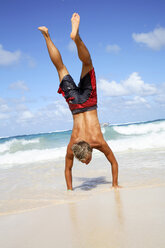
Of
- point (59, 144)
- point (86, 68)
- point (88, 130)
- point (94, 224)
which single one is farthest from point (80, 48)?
point (59, 144)

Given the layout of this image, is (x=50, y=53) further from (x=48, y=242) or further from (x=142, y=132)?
(x=142, y=132)

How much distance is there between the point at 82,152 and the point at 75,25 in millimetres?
2373

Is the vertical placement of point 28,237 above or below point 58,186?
above

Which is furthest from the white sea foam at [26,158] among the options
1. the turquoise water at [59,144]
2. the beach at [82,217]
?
the beach at [82,217]

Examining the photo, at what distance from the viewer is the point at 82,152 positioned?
4496 millimetres

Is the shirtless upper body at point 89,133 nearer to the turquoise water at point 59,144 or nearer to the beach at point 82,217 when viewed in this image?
the beach at point 82,217

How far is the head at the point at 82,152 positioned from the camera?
448 cm

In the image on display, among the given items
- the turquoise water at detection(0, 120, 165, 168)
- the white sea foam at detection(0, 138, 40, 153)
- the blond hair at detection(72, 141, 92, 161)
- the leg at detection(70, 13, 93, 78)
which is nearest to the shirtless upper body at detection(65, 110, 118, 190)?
the blond hair at detection(72, 141, 92, 161)

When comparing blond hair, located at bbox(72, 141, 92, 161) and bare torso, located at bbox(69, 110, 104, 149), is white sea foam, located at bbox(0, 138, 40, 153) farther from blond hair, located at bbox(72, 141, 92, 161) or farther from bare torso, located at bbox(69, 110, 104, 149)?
blond hair, located at bbox(72, 141, 92, 161)

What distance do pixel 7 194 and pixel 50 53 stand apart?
10.4ft

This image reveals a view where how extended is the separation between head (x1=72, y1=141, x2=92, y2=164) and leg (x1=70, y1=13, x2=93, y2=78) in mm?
1487

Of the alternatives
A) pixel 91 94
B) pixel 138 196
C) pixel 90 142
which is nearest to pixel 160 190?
pixel 138 196

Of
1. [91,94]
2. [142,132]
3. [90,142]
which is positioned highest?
[91,94]

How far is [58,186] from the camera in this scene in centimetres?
614
